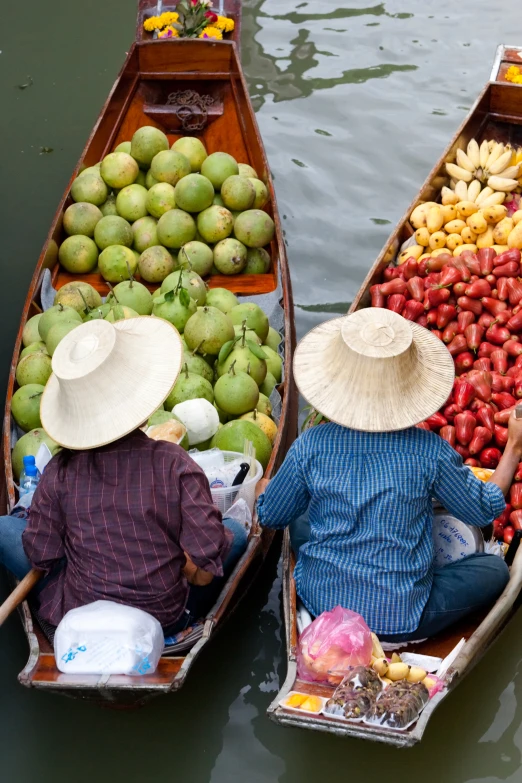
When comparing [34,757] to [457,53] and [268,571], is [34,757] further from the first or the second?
[457,53]

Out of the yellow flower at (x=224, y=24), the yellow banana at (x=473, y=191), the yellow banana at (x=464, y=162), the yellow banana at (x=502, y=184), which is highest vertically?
the yellow flower at (x=224, y=24)

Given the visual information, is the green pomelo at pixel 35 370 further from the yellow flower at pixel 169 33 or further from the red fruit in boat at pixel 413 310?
the yellow flower at pixel 169 33

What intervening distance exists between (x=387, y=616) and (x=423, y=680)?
21 cm

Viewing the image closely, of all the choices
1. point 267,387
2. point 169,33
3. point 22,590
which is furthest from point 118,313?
point 169,33

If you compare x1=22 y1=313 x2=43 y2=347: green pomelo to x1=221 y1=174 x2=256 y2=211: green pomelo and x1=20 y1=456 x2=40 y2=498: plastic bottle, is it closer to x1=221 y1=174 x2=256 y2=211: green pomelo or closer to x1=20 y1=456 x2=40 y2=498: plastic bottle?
x1=20 y1=456 x2=40 y2=498: plastic bottle

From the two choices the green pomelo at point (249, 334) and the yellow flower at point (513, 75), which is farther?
the yellow flower at point (513, 75)

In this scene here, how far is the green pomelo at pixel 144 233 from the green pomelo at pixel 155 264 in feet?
0.44

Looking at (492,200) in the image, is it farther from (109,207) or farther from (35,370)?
(35,370)

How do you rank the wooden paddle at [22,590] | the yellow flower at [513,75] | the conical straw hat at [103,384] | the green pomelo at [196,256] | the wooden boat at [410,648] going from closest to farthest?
the wooden boat at [410,648] → the conical straw hat at [103,384] → the wooden paddle at [22,590] → the green pomelo at [196,256] → the yellow flower at [513,75]

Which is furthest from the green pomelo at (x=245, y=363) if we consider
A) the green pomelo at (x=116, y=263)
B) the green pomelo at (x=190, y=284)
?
the green pomelo at (x=116, y=263)

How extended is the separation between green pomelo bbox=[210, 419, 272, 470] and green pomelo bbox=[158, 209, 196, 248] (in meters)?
1.36

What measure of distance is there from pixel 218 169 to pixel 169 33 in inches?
66.7

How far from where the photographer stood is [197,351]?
3.76 m

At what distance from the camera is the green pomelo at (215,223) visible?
4.45m
